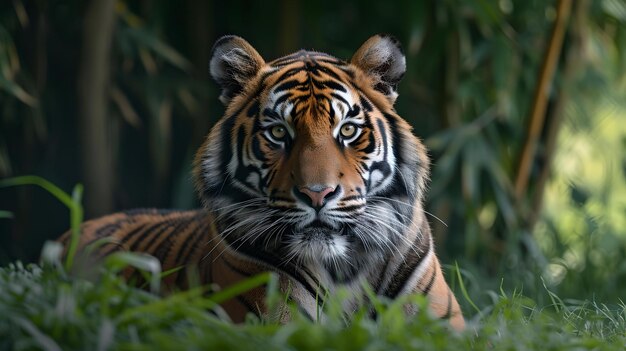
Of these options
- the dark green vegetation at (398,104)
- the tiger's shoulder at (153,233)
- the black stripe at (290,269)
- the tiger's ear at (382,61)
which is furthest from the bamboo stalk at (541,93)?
the black stripe at (290,269)

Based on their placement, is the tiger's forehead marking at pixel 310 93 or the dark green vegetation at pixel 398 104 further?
the dark green vegetation at pixel 398 104

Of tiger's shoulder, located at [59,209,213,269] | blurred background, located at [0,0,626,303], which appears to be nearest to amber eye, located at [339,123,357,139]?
tiger's shoulder, located at [59,209,213,269]

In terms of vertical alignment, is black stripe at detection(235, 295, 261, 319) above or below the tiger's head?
below

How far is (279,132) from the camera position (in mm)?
2936

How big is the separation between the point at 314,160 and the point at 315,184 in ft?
0.28

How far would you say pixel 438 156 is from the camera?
596 centimetres

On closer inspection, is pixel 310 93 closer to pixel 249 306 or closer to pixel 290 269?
pixel 290 269

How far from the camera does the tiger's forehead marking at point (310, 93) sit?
114 inches

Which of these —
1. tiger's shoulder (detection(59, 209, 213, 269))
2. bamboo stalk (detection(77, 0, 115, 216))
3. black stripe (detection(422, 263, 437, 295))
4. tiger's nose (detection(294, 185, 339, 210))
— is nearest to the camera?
tiger's nose (detection(294, 185, 339, 210))

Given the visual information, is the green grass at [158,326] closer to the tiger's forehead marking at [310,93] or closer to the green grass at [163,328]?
the green grass at [163,328]

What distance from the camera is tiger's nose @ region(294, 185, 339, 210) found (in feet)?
8.85

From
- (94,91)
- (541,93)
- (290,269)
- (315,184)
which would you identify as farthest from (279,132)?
(541,93)

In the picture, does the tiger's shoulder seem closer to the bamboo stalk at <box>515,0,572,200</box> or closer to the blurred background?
the blurred background

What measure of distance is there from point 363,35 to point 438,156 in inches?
35.2
